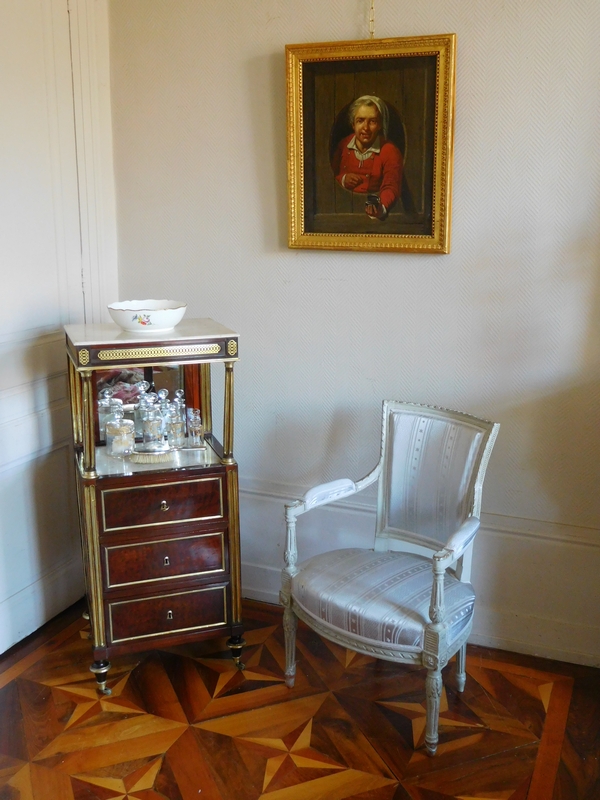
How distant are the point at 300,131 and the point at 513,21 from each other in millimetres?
760

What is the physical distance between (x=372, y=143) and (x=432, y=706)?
1793 mm

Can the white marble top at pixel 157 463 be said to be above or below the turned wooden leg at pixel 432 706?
above

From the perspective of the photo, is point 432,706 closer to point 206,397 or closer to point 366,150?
point 206,397

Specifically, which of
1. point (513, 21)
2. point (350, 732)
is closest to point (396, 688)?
point (350, 732)

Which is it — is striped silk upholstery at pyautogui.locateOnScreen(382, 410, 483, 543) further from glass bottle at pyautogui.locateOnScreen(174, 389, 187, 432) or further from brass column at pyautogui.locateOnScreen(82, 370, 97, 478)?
brass column at pyautogui.locateOnScreen(82, 370, 97, 478)

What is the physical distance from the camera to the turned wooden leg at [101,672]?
8.02 ft

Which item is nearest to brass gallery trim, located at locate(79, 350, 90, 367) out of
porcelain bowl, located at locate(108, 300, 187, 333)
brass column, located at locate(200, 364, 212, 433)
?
porcelain bowl, located at locate(108, 300, 187, 333)

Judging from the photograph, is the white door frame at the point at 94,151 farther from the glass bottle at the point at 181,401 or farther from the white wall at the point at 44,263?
the glass bottle at the point at 181,401

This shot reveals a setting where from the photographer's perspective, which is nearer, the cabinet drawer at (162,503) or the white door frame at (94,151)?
the cabinet drawer at (162,503)

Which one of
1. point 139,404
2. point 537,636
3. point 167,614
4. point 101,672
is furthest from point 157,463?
point 537,636

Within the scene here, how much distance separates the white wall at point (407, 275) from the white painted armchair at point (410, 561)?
24 centimetres

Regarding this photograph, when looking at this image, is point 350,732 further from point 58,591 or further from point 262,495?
point 58,591

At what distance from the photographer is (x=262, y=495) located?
3006 millimetres

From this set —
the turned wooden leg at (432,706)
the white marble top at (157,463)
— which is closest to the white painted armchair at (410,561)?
the turned wooden leg at (432,706)
